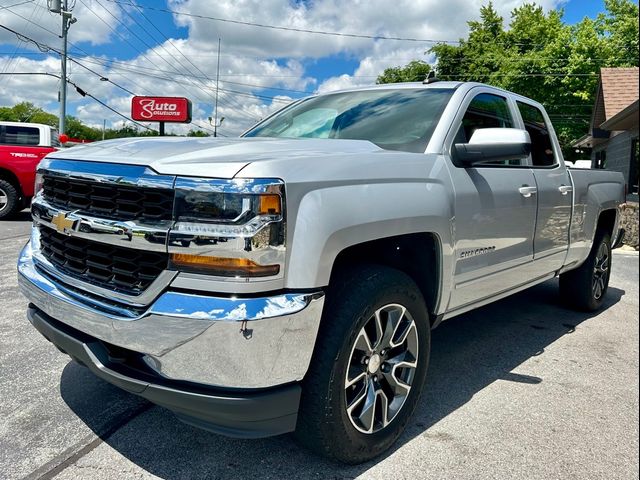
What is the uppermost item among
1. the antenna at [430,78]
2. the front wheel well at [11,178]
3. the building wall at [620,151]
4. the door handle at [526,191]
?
the building wall at [620,151]

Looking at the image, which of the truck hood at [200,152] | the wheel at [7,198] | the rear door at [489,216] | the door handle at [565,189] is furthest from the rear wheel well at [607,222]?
the wheel at [7,198]

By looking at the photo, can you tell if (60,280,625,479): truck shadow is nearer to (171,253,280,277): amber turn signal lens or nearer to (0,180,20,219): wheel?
(171,253,280,277): amber turn signal lens

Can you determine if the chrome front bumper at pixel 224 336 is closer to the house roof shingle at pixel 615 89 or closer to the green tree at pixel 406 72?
the house roof shingle at pixel 615 89

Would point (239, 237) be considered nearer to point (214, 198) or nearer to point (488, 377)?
Answer: point (214, 198)

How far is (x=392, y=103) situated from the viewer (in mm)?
3330

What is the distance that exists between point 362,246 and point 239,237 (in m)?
0.74

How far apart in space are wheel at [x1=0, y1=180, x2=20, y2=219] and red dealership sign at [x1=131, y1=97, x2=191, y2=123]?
1980cm

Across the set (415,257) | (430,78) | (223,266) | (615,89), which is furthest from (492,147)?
(615,89)

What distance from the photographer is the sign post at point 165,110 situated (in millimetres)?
30281

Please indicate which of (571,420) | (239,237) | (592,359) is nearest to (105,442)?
(239,237)

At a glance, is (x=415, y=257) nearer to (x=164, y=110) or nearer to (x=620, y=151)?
(x=620, y=151)

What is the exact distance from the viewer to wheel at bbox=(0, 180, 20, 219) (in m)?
10.7

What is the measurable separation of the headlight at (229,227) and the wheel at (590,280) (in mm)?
4041

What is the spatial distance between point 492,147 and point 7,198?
35.6ft
